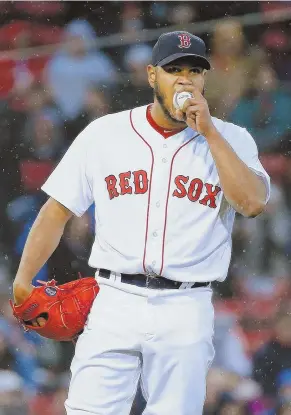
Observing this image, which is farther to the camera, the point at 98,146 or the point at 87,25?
the point at 87,25

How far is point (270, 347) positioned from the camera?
3494 millimetres

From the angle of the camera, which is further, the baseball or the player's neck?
the player's neck

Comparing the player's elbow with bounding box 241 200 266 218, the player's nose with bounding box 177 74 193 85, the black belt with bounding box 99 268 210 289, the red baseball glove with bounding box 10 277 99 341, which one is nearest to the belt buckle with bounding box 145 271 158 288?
the black belt with bounding box 99 268 210 289

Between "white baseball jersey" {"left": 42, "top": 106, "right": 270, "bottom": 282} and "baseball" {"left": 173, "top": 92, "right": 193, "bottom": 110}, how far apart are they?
0.19 m

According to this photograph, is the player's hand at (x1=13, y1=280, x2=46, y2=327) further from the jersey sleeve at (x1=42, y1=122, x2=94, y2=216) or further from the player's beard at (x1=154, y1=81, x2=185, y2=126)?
the player's beard at (x1=154, y1=81, x2=185, y2=126)

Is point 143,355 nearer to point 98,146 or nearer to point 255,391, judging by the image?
point 98,146

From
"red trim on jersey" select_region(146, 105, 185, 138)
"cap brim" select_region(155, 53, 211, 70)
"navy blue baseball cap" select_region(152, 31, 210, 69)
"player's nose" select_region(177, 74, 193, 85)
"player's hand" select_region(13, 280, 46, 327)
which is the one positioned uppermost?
"navy blue baseball cap" select_region(152, 31, 210, 69)

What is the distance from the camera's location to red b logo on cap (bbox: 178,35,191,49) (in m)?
2.22

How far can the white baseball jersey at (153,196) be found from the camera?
220 cm

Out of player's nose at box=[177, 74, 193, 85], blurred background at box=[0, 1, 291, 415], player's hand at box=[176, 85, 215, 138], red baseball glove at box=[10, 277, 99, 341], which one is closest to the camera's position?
player's hand at box=[176, 85, 215, 138]

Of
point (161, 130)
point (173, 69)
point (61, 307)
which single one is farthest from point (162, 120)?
point (61, 307)

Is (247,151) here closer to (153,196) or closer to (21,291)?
(153,196)

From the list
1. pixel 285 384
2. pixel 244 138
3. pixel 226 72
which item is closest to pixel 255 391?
pixel 285 384

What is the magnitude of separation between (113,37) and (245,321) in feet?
4.21
